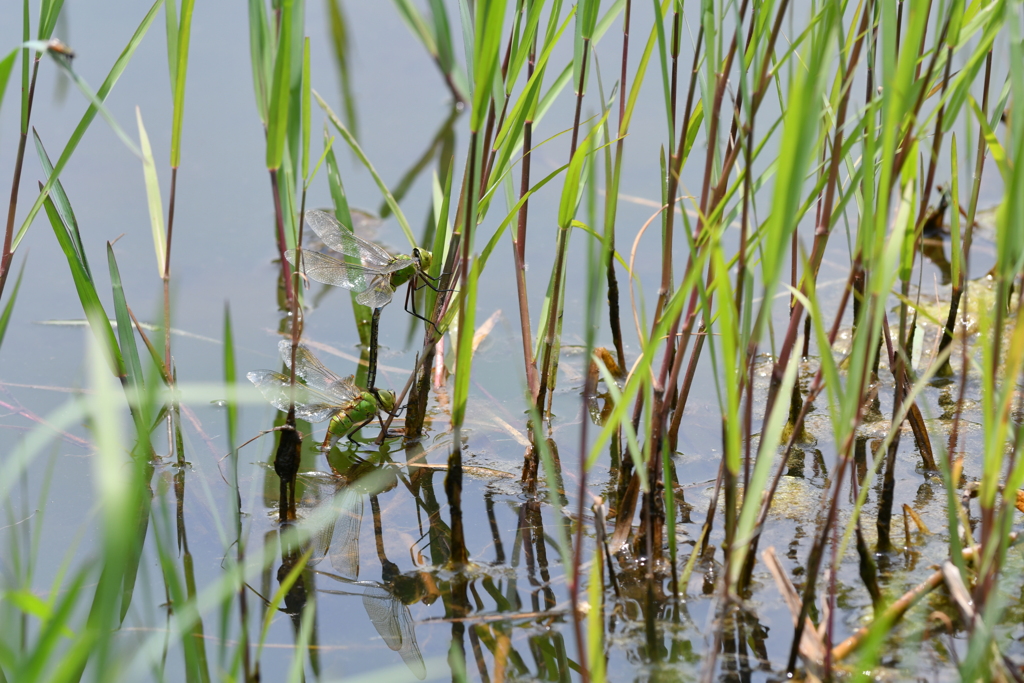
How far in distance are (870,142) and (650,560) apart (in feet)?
2.82

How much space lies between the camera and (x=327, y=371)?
2.49 m

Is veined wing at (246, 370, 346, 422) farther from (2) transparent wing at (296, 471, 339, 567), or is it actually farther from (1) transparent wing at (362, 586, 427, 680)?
(1) transparent wing at (362, 586, 427, 680)

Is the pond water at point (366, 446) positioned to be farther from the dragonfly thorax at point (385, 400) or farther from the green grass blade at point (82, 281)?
the green grass blade at point (82, 281)

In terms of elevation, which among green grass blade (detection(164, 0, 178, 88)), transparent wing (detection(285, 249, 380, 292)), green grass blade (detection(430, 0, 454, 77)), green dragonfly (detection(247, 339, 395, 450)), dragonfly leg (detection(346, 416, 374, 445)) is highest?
green grass blade (detection(164, 0, 178, 88))

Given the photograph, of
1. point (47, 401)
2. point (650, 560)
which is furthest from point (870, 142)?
point (47, 401)

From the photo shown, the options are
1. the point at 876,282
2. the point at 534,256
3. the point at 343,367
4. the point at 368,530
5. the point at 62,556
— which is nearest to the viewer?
the point at 876,282

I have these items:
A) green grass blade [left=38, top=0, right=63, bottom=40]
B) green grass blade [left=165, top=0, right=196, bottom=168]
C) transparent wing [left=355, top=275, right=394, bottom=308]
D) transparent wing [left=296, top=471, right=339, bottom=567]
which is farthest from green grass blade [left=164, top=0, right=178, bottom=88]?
transparent wing [left=296, top=471, right=339, bottom=567]

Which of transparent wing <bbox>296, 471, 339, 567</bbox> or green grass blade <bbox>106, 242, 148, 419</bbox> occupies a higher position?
green grass blade <bbox>106, 242, 148, 419</bbox>

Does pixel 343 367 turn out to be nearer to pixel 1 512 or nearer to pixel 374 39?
pixel 1 512

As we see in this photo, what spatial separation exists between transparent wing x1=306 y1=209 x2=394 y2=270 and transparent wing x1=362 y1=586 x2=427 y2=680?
958mm

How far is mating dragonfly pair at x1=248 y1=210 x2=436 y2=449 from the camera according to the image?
237cm

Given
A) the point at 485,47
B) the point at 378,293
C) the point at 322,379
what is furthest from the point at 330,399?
the point at 485,47

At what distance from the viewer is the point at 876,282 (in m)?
1.27

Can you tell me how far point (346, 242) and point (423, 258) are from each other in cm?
28
